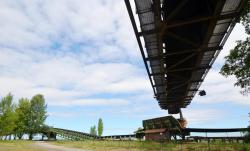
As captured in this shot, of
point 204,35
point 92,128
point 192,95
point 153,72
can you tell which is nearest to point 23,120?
point 92,128

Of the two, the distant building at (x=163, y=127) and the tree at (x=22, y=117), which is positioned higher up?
the tree at (x=22, y=117)

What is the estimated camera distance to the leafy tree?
5946 centimetres

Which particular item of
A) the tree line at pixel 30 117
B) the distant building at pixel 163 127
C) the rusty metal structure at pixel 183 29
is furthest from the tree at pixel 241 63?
the tree line at pixel 30 117

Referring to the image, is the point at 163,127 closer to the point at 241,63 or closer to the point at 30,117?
the point at 241,63

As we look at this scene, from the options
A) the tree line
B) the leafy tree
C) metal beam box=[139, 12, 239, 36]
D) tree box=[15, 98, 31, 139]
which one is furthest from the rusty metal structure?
tree box=[15, 98, 31, 139]

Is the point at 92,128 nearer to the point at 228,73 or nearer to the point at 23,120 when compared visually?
the point at 23,120

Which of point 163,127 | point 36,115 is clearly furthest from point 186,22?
point 36,115

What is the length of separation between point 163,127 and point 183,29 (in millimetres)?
20528

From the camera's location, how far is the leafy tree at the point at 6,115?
59456 mm

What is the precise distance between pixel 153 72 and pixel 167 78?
159 inches

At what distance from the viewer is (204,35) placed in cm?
1222

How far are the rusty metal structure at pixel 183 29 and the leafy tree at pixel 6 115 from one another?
51195 millimetres

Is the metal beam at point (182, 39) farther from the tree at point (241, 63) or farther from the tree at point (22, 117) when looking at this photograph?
the tree at point (22, 117)

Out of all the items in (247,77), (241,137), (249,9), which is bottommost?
(241,137)
